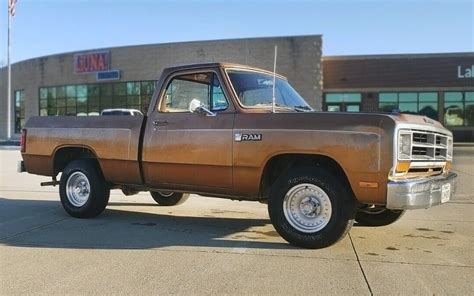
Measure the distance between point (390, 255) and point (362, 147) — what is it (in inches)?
49.6

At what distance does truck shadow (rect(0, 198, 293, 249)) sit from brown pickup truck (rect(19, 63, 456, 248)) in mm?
453

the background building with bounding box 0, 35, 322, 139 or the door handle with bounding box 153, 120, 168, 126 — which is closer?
the door handle with bounding box 153, 120, 168, 126

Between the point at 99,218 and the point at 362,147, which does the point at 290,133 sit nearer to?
the point at 362,147

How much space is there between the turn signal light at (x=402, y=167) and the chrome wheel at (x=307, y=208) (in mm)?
830

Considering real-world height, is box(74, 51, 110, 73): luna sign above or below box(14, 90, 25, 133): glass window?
above

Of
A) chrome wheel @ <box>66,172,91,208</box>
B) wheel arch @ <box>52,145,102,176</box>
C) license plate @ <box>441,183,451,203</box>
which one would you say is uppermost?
wheel arch @ <box>52,145,102,176</box>

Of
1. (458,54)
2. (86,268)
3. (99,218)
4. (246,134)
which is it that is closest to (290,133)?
(246,134)

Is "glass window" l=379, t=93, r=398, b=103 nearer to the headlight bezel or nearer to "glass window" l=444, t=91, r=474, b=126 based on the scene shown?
"glass window" l=444, t=91, r=474, b=126

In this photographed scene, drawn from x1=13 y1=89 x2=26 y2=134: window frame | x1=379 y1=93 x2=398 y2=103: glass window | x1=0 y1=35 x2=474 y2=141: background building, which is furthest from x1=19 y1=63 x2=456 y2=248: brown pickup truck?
x1=13 y1=89 x2=26 y2=134: window frame

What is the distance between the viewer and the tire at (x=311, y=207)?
19.1 feet

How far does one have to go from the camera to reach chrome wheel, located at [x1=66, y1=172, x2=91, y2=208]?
7.99m

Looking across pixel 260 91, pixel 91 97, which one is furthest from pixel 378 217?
pixel 91 97

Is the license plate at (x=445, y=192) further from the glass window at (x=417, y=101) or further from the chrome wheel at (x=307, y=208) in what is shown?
the glass window at (x=417, y=101)

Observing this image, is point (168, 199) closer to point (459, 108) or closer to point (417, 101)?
point (417, 101)
